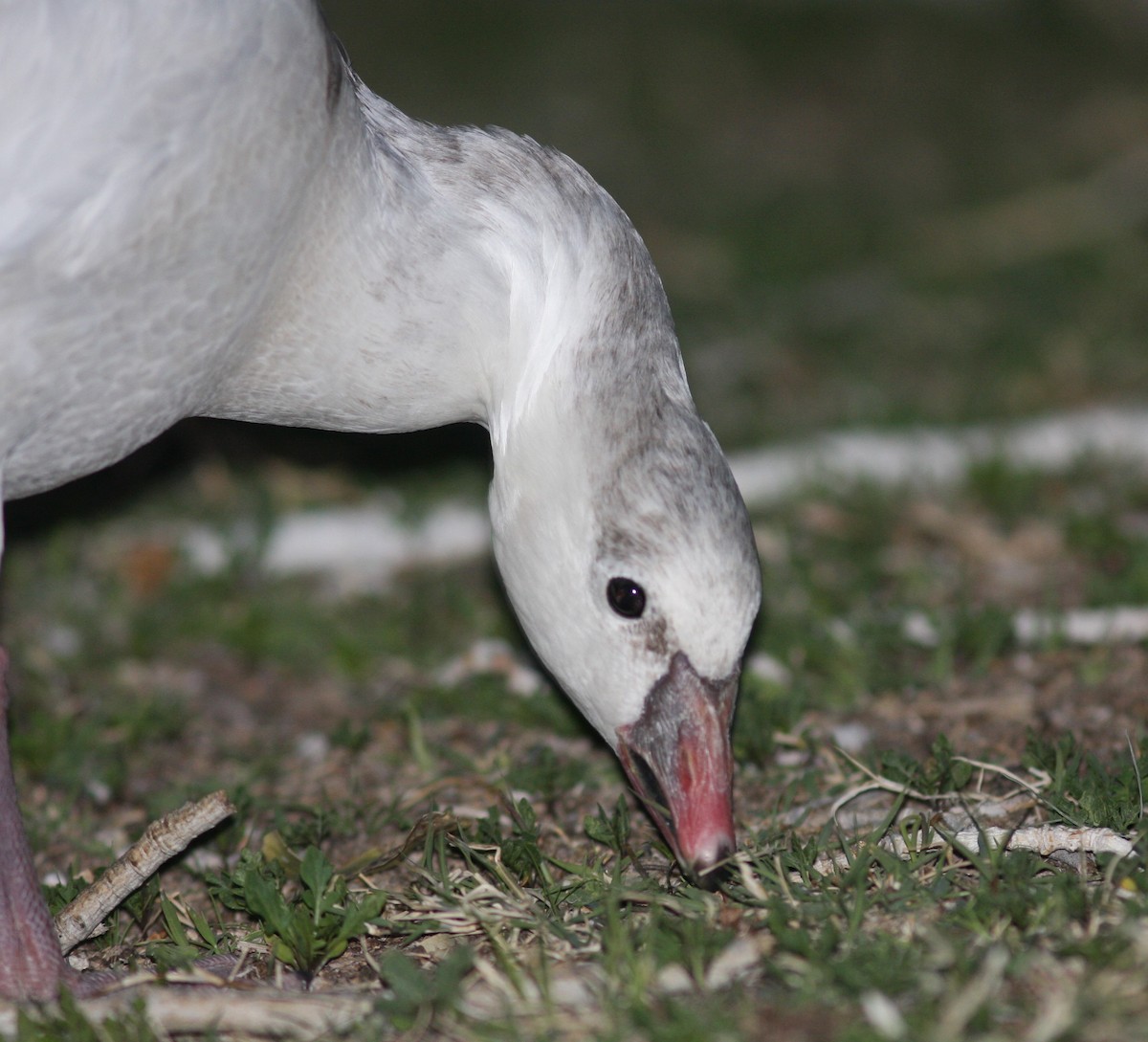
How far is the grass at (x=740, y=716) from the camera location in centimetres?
252

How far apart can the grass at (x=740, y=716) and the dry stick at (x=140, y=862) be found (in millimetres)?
86

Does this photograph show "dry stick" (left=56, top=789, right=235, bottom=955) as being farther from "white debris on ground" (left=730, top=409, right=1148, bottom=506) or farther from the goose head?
"white debris on ground" (left=730, top=409, right=1148, bottom=506)

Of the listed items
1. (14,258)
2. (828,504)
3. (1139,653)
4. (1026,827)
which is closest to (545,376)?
(14,258)

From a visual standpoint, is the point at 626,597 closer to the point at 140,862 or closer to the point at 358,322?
the point at 358,322

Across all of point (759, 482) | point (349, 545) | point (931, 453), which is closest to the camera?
point (349, 545)

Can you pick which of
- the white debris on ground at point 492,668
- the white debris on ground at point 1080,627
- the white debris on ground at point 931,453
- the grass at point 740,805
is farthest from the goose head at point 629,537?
the white debris on ground at point 931,453

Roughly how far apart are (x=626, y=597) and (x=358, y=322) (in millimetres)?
865

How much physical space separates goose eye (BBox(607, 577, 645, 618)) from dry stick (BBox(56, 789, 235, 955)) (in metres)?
0.92

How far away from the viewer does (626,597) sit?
2.96 m

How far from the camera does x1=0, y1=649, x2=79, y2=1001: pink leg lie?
2.80m

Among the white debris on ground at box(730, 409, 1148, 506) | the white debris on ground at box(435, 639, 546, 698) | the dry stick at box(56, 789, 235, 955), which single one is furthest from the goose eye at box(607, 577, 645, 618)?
the white debris on ground at box(730, 409, 1148, 506)

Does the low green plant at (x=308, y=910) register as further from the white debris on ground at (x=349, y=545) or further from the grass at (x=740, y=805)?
the white debris on ground at (x=349, y=545)

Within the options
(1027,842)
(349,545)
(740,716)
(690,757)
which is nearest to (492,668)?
(740,716)

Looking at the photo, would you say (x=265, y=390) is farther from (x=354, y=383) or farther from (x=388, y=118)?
(x=388, y=118)
